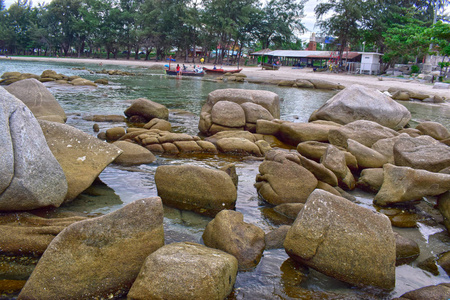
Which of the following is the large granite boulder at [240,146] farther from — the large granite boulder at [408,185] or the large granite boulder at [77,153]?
the large granite boulder at [408,185]

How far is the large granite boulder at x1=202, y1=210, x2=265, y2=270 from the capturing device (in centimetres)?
Result: 466

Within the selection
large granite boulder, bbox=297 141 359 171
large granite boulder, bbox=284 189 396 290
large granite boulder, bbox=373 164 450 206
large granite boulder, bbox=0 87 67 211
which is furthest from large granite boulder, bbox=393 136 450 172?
large granite boulder, bbox=0 87 67 211

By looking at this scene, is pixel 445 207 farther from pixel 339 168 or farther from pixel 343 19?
pixel 343 19

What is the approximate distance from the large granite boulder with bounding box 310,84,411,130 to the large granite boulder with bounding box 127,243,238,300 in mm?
10829

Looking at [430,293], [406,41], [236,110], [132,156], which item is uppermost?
[406,41]

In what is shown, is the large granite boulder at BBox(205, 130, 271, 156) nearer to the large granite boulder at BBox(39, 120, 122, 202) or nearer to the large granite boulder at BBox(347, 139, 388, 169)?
the large granite boulder at BBox(347, 139, 388, 169)

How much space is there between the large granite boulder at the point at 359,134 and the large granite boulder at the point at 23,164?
23.0 ft

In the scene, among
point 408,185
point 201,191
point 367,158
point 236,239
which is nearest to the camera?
point 236,239

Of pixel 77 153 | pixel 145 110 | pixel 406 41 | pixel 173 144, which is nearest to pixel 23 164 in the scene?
pixel 77 153

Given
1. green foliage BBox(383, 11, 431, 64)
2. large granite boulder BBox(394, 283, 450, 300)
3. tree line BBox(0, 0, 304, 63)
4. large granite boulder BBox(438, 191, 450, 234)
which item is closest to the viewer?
large granite boulder BBox(394, 283, 450, 300)

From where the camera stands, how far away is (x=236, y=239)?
4.77 meters

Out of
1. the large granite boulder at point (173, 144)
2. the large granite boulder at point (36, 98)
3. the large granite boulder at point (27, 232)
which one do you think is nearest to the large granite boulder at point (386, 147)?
the large granite boulder at point (173, 144)

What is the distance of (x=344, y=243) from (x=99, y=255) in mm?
2761

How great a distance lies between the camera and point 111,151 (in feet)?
23.0
